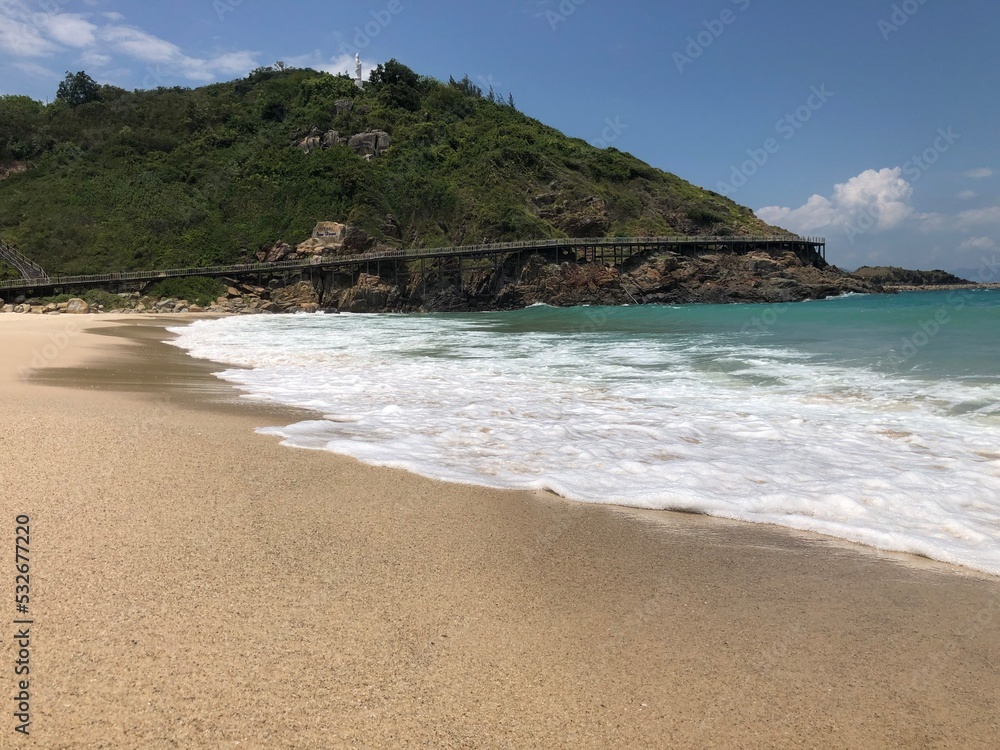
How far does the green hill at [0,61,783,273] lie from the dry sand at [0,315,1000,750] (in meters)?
53.1

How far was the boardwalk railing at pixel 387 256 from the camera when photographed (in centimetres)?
4241

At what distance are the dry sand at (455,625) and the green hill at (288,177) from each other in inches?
2089

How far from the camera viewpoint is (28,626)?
2053mm

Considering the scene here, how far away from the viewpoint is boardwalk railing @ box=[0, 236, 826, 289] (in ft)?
139

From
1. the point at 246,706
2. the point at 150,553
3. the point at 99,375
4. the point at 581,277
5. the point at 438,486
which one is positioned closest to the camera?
the point at 246,706

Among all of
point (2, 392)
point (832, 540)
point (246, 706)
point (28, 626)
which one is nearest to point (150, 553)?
point (28, 626)

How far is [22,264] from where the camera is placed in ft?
146

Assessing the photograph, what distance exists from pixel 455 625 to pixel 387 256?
1962 inches

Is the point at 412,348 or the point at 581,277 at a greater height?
the point at 581,277

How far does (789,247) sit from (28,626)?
7549cm

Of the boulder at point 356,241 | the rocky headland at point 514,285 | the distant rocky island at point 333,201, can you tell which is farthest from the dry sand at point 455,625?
the boulder at point 356,241

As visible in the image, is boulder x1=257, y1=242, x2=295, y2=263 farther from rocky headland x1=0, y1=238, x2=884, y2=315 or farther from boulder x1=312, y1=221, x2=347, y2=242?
boulder x1=312, y1=221, x2=347, y2=242

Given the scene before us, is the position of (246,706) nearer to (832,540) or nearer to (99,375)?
(832,540)

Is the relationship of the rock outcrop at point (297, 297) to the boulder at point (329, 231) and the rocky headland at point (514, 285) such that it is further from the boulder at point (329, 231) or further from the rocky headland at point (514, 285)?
the boulder at point (329, 231)
